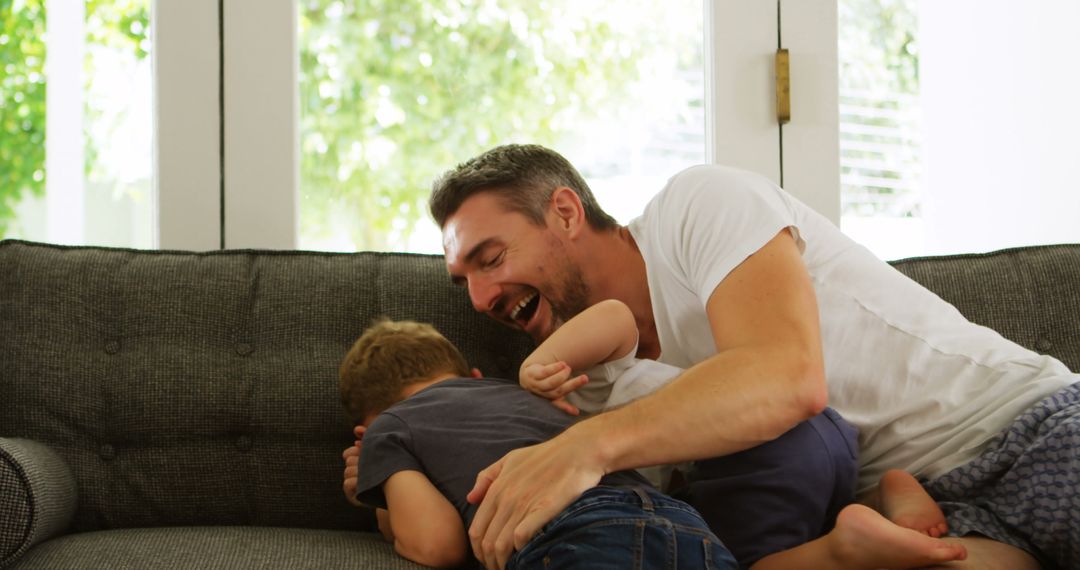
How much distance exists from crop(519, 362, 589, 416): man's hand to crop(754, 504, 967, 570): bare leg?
45cm

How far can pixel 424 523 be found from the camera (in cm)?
138

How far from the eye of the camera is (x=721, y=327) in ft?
4.57

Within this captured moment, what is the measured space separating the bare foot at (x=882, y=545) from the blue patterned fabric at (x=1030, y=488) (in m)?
0.11

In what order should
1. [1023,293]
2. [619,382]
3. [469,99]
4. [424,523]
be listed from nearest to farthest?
1. [424,523]
2. [619,382]
3. [1023,293]
4. [469,99]

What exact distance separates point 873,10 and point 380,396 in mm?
1727

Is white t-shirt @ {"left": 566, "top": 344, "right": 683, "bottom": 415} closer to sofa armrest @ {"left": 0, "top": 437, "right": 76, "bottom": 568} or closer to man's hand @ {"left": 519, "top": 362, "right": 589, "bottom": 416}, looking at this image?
man's hand @ {"left": 519, "top": 362, "right": 589, "bottom": 416}

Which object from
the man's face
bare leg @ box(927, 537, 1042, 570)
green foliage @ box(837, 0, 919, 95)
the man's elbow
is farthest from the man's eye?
green foliage @ box(837, 0, 919, 95)

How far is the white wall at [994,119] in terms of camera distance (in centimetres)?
260

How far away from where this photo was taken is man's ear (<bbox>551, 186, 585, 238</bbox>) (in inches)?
73.7

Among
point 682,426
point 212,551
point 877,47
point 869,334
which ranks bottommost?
point 212,551

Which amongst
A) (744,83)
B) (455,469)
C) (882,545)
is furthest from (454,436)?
(744,83)

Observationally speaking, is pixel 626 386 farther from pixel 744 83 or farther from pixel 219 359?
pixel 744 83

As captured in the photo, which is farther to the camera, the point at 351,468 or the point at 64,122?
the point at 64,122

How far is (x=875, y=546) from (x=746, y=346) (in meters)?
0.30
